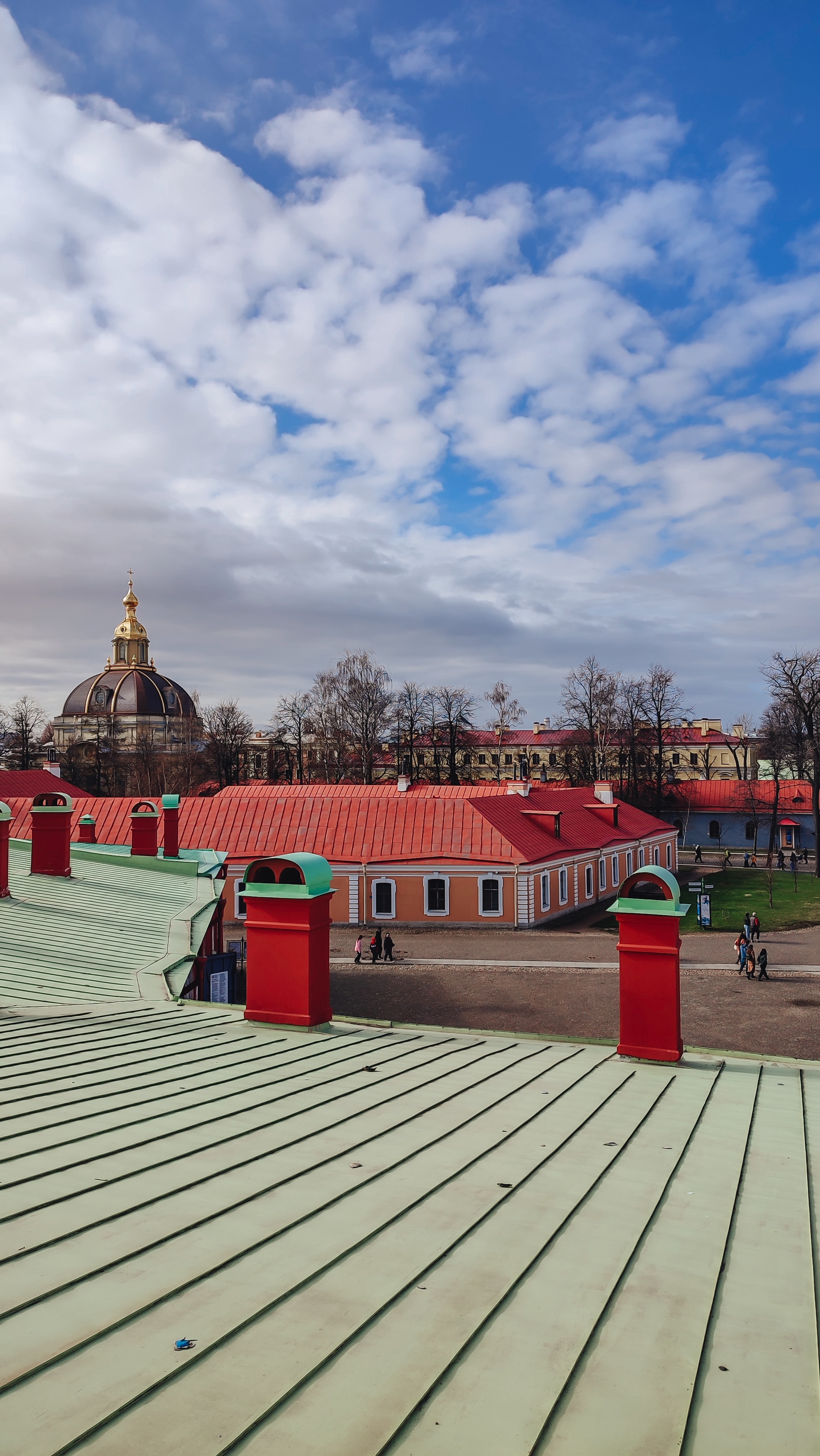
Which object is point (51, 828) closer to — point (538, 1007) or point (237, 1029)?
point (237, 1029)

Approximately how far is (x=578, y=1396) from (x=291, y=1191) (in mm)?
1570

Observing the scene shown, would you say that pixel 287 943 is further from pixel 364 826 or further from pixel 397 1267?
pixel 364 826

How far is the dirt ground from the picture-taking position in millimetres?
17812

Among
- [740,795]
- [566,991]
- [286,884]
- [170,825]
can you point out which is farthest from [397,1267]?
[740,795]

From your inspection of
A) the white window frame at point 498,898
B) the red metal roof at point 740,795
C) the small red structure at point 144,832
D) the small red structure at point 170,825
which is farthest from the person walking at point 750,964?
the red metal roof at point 740,795

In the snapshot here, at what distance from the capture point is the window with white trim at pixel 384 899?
101 ft

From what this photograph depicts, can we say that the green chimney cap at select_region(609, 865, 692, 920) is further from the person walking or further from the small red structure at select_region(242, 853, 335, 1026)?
the person walking

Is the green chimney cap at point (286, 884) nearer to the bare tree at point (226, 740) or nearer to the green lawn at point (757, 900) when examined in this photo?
the green lawn at point (757, 900)

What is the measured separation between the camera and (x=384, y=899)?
31.0m

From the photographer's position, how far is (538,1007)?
19.7 metres

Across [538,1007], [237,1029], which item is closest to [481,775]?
[538,1007]

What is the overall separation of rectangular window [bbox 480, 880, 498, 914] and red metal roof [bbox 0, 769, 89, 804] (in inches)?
730

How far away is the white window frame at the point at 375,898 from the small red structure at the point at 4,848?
1915 cm

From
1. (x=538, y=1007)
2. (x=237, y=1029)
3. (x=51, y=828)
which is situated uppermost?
(x=51, y=828)
